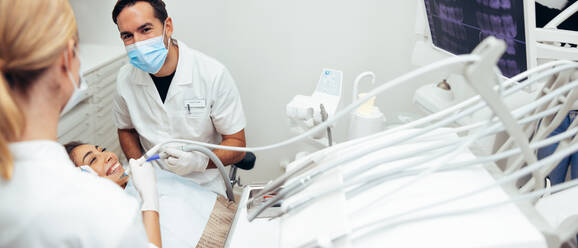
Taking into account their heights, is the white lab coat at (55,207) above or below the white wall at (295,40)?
above

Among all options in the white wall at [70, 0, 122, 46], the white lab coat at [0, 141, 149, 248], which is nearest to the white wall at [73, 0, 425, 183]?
the white wall at [70, 0, 122, 46]

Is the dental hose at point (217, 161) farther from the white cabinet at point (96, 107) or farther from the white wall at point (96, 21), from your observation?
the white wall at point (96, 21)

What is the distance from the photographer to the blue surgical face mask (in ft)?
4.73

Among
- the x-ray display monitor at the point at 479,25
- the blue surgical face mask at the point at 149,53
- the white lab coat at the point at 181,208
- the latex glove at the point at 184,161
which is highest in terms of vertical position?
the blue surgical face mask at the point at 149,53

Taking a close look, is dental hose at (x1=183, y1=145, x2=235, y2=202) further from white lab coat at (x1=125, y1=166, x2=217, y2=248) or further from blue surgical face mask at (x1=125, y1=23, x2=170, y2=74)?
blue surgical face mask at (x1=125, y1=23, x2=170, y2=74)

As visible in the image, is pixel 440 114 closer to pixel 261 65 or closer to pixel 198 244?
pixel 198 244

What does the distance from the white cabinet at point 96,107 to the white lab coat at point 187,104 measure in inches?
15.4

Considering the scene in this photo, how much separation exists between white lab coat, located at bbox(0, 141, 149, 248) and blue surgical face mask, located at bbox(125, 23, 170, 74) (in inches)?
33.8

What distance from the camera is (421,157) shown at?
2.26 ft

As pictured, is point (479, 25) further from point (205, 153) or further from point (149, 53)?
point (149, 53)

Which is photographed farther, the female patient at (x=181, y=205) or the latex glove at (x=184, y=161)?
the latex glove at (x=184, y=161)

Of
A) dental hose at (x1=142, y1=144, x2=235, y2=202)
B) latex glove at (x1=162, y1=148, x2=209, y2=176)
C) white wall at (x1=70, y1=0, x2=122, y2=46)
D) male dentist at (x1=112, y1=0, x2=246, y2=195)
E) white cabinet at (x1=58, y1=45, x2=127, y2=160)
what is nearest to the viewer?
dental hose at (x1=142, y1=144, x2=235, y2=202)

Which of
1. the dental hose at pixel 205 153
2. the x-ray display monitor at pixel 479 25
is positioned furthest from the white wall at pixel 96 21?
the x-ray display monitor at pixel 479 25

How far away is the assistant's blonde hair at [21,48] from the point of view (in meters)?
0.55
